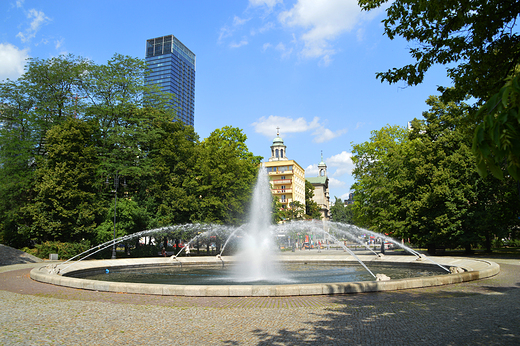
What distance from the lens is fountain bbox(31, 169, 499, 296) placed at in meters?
11.5

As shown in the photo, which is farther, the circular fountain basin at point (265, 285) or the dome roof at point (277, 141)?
the dome roof at point (277, 141)

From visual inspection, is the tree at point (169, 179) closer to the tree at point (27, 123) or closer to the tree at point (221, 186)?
the tree at point (221, 186)

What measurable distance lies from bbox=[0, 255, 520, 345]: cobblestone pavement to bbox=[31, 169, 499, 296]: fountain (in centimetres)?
42

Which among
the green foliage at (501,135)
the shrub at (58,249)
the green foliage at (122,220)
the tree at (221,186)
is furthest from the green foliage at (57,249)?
the green foliage at (501,135)

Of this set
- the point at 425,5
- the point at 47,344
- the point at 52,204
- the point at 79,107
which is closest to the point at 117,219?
the point at 52,204

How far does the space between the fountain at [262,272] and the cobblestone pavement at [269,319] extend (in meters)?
0.42

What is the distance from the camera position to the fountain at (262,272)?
11.5m

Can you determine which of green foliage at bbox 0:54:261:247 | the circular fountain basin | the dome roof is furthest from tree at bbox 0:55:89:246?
the dome roof

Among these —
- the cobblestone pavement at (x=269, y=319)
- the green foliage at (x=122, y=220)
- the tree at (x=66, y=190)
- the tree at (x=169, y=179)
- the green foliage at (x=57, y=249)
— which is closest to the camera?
the cobblestone pavement at (x=269, y=319)

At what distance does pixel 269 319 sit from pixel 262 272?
11.2 metres

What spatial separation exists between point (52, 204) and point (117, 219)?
5.57 metres

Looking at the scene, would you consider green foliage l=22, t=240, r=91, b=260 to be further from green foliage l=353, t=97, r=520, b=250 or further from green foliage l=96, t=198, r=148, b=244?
green foliage l=353, t=97, r=520, b=250

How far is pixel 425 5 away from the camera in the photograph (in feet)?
30.0

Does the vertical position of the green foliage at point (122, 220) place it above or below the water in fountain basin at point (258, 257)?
above
